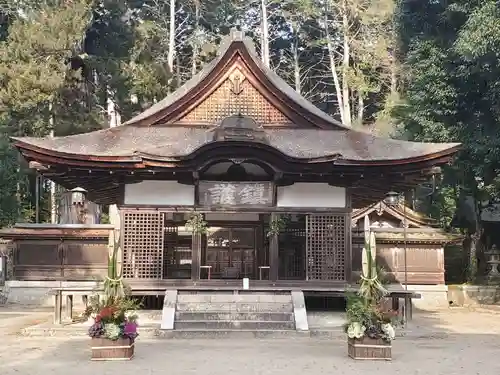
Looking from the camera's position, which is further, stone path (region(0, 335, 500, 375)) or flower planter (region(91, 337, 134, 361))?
flower planter (region(91, 337, 134, 361))

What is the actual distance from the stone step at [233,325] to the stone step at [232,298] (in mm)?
904

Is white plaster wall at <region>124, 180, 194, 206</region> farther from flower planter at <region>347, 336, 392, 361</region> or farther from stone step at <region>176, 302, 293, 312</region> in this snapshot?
flower planter at <region>347, 336, 392, 361</region>

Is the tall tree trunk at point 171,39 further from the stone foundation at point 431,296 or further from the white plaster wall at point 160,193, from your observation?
the white plaster wall at point 160,193

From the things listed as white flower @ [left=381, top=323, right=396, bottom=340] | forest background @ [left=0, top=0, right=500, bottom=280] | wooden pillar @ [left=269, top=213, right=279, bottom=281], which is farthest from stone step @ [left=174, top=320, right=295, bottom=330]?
forest background @ [left=0, top=0, right=500, bottom=280]

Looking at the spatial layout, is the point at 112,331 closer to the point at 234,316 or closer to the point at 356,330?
the point at 356,330

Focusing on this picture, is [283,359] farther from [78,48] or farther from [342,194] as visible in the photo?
[78,48]

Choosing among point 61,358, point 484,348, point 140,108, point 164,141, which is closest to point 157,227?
point 164,141

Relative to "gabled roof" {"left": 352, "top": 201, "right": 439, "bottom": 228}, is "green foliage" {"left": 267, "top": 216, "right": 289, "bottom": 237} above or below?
below

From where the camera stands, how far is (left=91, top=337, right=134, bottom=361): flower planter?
9953mm

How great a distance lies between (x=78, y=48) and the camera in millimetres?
30125

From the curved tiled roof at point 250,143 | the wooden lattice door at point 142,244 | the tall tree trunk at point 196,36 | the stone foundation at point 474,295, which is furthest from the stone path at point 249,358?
the tall tree trunk at point 196,36

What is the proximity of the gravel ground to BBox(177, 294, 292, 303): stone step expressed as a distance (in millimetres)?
1927

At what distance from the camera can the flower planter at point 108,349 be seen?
32.7 feet

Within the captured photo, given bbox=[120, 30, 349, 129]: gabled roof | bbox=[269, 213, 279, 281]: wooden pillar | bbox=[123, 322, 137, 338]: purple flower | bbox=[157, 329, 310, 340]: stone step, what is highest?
bbox=[120, 30, 349, 129]: gabled roof
